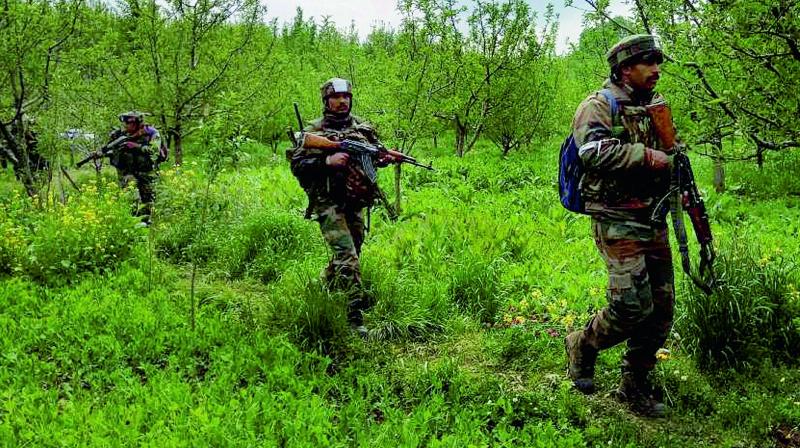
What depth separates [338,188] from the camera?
5133mm

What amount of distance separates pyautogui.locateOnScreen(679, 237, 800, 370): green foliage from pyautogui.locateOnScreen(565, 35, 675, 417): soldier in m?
0.71

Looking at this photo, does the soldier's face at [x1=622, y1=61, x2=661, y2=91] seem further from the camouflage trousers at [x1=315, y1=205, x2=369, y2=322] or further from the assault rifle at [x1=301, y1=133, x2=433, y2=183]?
the camouflage trousers at [x1=315, y1=205, x2=369, y2=322]

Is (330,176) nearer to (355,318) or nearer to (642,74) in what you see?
(355,318)

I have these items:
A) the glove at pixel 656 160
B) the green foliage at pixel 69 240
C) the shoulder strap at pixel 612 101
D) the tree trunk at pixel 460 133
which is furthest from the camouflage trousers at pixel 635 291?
the tree trunk at pixel 460 133

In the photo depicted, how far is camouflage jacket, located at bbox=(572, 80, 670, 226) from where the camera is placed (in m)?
3.51

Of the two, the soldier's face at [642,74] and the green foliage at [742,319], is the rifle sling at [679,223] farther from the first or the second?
the green foliage at [742,319]

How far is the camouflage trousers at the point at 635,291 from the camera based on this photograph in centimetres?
357

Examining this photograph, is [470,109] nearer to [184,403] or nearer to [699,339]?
[699,339]

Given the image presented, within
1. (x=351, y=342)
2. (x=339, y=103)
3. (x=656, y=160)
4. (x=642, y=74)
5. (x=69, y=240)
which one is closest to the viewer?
(x=656, y=160)

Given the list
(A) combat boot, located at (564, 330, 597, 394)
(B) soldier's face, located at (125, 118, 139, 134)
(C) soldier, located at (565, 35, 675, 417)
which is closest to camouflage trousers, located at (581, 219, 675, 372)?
(C) soldier, located at (565, 35, 675, 417)

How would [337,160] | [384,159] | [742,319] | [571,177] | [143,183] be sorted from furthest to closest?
[143,183], [384,159], [337,160], [742,319], [571,177]

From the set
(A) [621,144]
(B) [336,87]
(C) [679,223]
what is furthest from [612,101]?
(B) [336,87]

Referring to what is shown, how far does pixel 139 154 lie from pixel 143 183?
1.59ft

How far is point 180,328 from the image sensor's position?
16.1ft
